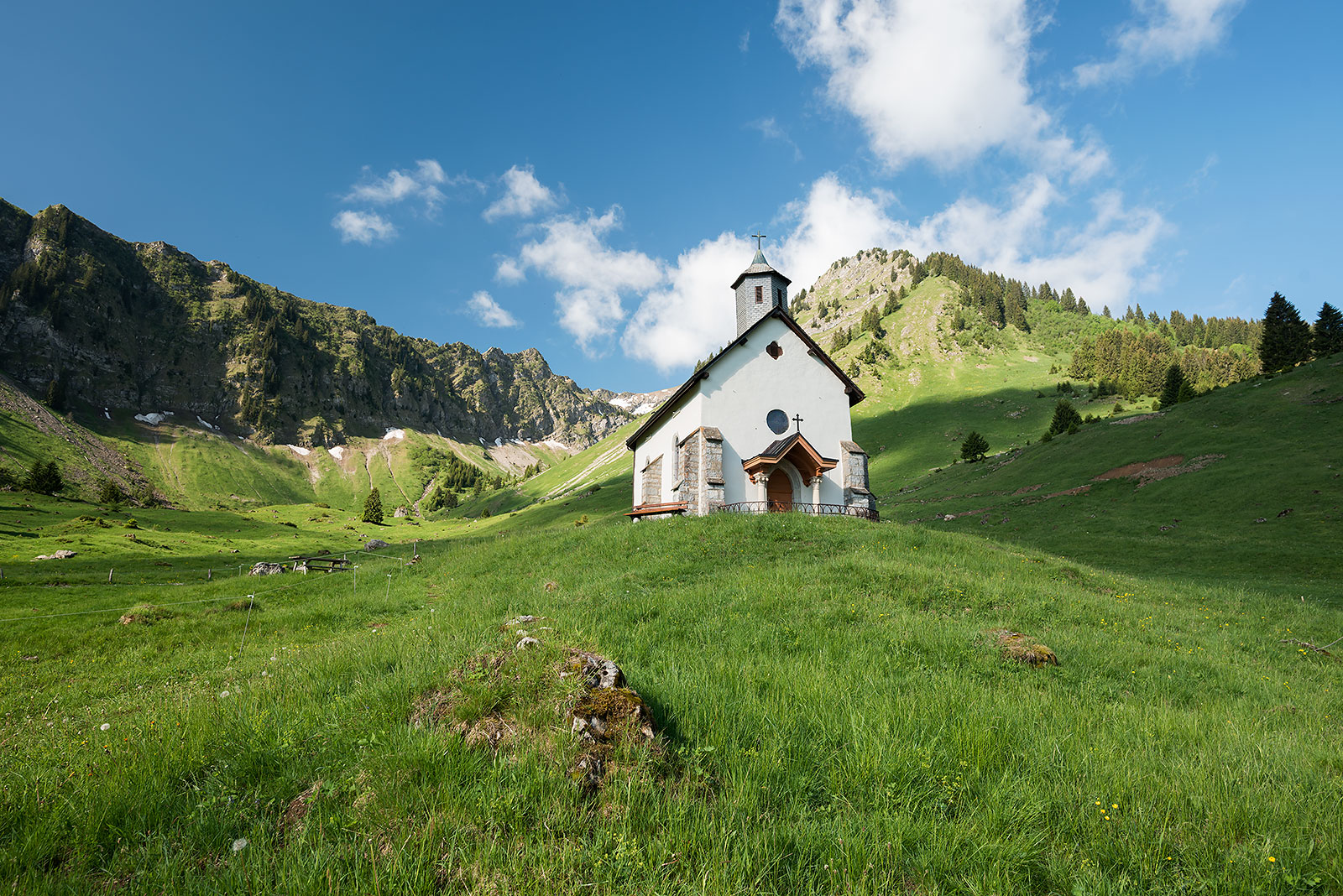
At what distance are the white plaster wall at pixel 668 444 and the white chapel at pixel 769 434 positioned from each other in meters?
0.14

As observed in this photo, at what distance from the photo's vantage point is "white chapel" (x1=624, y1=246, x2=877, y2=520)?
A: 1067 inches

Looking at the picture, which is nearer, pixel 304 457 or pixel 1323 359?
pixel 1323 359

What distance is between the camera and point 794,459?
92.4 feet

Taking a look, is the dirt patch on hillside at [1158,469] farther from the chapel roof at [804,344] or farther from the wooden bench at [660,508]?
the wooden bench at [660,508]

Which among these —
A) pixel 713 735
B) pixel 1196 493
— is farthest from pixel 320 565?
pixel 1196 493

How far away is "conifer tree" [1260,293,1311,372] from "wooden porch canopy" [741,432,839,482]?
222 ft

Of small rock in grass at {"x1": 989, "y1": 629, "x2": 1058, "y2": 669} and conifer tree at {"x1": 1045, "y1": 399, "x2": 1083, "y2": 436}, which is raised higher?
conifer tree at {"x1": 1045, "y1": 399, "x2": 1083, "y2": 436}

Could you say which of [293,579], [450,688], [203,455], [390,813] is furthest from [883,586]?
[203,455]

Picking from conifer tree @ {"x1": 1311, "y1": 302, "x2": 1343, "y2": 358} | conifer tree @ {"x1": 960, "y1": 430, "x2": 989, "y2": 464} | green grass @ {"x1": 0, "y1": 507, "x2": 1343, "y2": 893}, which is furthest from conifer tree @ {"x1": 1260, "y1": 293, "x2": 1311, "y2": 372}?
green grass @ {"x1": 0, "y1": 507, "x2": 1343, "y2": 893}

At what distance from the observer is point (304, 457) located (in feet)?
655

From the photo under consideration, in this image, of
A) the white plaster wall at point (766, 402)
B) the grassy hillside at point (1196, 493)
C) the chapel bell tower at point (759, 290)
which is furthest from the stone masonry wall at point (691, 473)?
the grassy hillside at point (1196, 493)

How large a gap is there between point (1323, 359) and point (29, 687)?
82734 millimetres

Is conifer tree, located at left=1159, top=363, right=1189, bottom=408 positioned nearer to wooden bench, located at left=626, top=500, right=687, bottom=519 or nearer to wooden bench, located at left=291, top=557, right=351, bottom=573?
wooden bench, located at left=626, top=500, right=687, bottom=519

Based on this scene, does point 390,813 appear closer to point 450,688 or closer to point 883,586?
point 450,688
